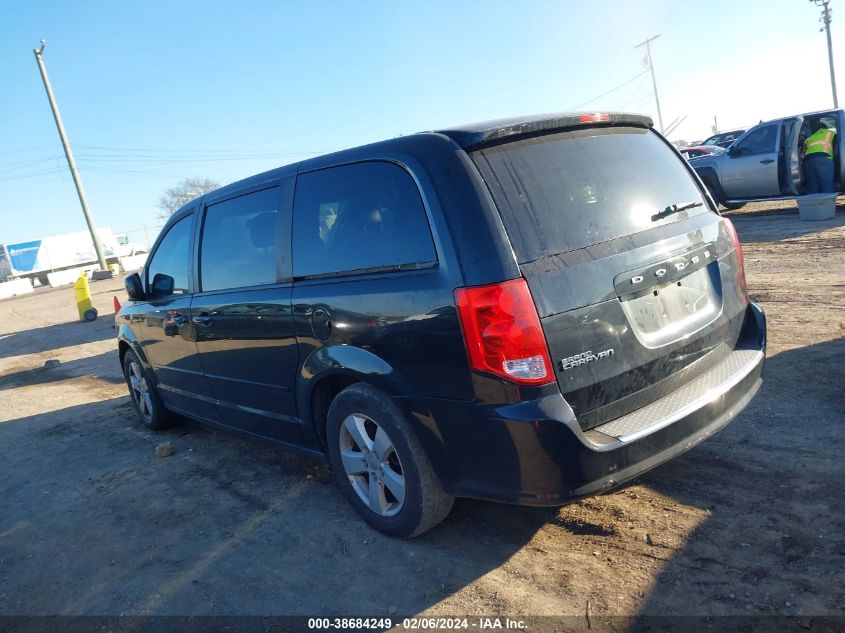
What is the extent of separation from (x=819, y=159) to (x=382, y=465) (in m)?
12.1

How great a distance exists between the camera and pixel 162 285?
196 inches

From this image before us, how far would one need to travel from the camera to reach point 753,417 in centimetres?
394

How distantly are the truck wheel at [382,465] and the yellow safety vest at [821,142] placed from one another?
12042 millimetres

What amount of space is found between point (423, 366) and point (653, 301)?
106 centimetres

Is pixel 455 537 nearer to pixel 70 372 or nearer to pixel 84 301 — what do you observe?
pixel 70 372

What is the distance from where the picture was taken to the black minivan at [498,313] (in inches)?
97.6

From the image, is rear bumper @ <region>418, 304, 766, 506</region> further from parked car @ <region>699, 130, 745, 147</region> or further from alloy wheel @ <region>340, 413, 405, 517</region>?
parked car @ <region>699, 130, 745, 147</region>

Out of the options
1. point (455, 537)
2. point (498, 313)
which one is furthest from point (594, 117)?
point (455, 537)

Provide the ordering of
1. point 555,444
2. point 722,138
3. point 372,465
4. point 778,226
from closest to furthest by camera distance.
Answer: point 555,444, point 372,465, point 778,226, point 722,138

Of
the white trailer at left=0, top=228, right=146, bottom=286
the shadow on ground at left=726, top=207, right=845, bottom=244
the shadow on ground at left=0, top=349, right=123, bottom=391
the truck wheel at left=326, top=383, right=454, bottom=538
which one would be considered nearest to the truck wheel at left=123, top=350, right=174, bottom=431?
the shadow on ground at left=0, top=349, right=123, bottom=391

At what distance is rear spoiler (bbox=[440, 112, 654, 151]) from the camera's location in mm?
2730

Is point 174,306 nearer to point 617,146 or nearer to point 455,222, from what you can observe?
point 455,222

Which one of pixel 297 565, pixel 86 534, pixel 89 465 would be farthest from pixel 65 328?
pixel 297 565

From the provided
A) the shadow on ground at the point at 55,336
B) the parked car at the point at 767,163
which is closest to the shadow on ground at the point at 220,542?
the shadow on ground at the point at 55,336
